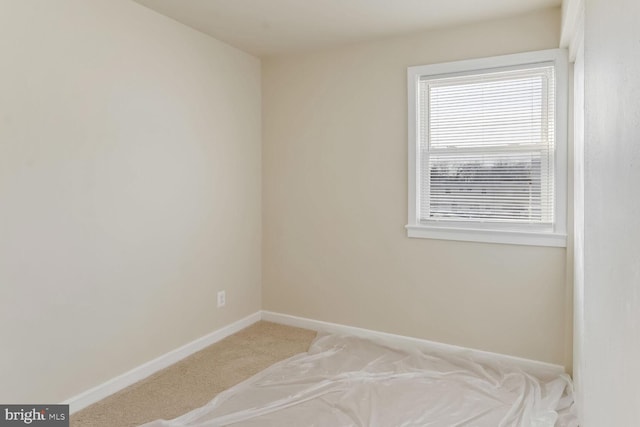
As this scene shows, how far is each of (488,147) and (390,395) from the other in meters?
1.80

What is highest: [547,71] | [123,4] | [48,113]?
[123,4]

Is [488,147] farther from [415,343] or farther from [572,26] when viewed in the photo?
[415,343]

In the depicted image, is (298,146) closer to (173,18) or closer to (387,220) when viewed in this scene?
(387,220)

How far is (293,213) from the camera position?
3.77 meters

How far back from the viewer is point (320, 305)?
145 inches

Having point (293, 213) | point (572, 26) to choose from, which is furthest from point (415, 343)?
point (572, 26)

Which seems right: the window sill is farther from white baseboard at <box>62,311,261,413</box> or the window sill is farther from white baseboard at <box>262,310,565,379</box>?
white baseboard at <box>62,311,261,413</box>

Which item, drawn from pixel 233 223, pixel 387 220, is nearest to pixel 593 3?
pixel 387 220

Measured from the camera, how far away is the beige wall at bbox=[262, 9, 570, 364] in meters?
2.89

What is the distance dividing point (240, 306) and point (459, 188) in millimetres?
2102

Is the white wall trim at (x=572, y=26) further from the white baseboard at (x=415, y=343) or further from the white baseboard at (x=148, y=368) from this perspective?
the white baseboard at (x=148, y=368)

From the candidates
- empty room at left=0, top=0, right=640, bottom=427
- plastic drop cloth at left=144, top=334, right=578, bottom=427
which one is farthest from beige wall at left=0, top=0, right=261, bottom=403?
plastic drop cloth at left=144, top=334, right=578, bottom=427

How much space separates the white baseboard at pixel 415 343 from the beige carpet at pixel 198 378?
0.09 metres

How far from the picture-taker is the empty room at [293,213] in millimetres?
2258
